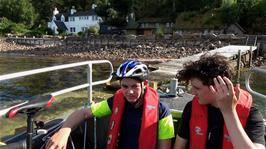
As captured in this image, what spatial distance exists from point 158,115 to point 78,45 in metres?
Result: 56.1

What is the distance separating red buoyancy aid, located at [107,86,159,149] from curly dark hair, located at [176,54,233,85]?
1.85 ft

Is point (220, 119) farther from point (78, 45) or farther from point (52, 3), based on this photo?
point (52, 3)

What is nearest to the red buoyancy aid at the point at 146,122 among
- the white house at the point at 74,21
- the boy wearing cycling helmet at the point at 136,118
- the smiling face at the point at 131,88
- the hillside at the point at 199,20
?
the boy wearing cycling helmet at the point at 136,118

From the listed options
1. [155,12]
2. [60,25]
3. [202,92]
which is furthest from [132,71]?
[60,25]

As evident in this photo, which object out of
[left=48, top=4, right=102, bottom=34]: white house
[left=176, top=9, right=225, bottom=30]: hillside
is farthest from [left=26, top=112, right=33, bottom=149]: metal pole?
[left=48, top=4, right=102, bottom=34]: white house

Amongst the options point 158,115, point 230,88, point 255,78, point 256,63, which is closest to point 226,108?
point 230,88

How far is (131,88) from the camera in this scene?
11.5ft

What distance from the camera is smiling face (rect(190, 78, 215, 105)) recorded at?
2933mm

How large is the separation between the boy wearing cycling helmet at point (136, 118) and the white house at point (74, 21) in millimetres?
75892

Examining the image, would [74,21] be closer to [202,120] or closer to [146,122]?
[146,122]

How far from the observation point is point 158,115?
3533mm

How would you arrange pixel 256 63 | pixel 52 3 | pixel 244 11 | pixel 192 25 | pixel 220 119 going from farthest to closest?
pixel 52 3 → pixel 192 25 → pixel 244 11 → pixel 256 63 → pixel 220 119

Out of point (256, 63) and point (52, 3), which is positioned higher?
point (52, 3)

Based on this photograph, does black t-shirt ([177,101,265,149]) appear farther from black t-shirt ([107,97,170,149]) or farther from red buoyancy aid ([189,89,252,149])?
black t-shirt ([107,97,170,149])
